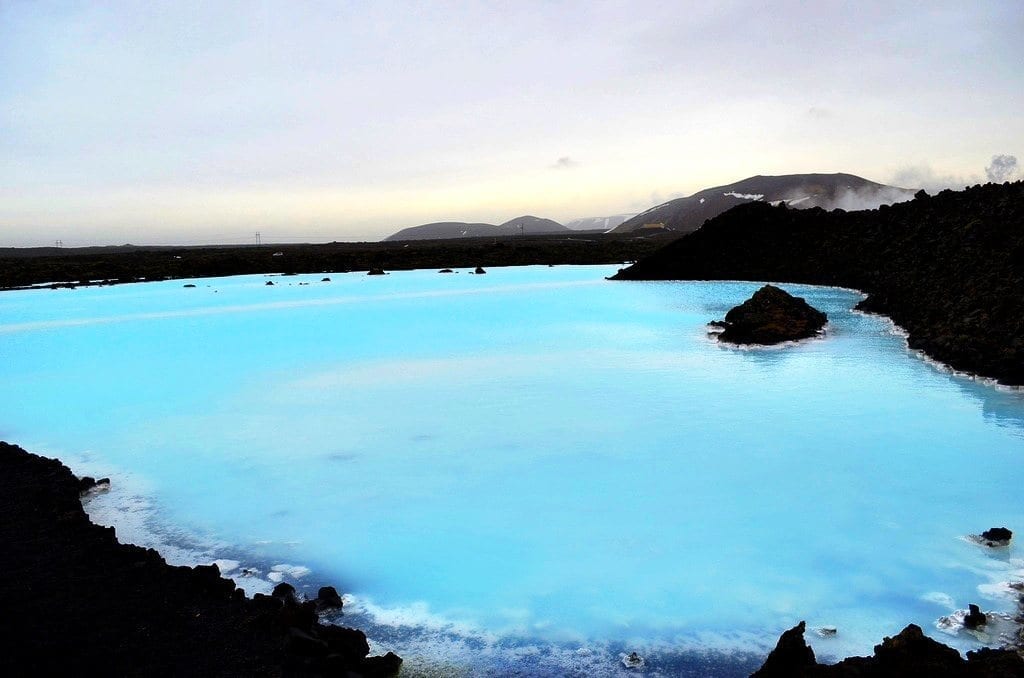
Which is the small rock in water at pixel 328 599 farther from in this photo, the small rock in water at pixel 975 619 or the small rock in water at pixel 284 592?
the small rock in water at pixel 975 619

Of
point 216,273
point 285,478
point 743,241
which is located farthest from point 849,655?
point 216,273

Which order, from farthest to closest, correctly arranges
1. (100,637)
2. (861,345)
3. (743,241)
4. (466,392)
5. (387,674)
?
(743,241)
(861,345)
(466,392)
(100,637)
(387,674)

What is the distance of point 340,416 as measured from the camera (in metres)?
9.55

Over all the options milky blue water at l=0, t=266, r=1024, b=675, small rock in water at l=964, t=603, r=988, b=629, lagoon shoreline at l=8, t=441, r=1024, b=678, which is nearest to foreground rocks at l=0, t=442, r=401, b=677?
lagoon shoreline at l=8, t=441, r=1024, b=678

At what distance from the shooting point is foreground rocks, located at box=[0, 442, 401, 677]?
355 centimetres

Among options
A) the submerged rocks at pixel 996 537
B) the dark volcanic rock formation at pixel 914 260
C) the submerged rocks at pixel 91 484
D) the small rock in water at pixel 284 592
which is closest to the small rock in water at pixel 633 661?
the small rock in water at pixel 284 592

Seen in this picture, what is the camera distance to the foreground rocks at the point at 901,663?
2.93m

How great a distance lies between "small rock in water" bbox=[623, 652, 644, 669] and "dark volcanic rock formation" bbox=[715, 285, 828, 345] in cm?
1099

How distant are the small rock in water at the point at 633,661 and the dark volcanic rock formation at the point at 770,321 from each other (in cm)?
1099

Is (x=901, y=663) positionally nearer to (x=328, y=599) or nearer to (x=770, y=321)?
(x=328, y=599)

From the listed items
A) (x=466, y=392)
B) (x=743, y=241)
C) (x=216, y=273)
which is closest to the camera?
(x=466, y=392)

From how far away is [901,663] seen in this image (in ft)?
9.95

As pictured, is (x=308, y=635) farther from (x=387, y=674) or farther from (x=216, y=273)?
(x=216, y=273)

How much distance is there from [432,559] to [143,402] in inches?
314
